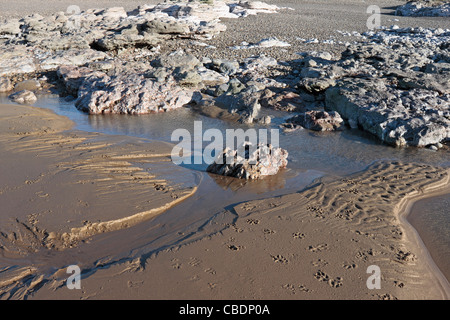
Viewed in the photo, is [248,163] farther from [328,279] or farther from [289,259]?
[328,279]

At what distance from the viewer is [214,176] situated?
24.2 feet

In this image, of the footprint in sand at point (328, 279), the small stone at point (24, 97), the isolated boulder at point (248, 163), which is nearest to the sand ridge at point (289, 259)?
the footprint in sand at point (328, 279)

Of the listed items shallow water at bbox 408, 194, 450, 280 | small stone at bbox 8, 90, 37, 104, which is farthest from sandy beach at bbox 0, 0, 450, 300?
small stone at bbox 8, 90, 37, 104

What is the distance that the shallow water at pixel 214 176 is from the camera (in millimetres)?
5215

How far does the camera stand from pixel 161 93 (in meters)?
12.2

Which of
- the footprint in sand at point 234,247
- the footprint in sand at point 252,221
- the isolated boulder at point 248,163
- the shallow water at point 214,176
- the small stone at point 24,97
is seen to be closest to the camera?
the footprint in sand at point 234,247

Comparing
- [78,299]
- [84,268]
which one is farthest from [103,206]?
[78,299]

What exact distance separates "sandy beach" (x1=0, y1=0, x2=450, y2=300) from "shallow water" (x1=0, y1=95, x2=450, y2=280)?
5 cm

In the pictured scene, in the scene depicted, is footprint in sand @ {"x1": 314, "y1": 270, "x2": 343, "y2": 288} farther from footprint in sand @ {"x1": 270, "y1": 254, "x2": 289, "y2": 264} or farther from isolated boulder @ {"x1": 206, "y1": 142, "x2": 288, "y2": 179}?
isolated boulder @ {"x1": 206, "y1": 142, "x2": 288, "y2": 179}

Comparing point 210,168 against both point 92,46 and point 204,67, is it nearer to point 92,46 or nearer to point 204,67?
point 204,67

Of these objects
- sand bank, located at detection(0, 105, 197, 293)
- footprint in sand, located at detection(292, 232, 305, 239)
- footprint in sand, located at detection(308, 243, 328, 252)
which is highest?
sand bank, located at detection(0, 105, 197, 293)

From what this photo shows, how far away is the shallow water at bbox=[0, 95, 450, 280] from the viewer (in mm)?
5215

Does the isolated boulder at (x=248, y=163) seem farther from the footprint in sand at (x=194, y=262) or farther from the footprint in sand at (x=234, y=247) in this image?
the footprint in sand at (x=194, y=262)

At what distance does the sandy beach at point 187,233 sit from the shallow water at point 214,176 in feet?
0.17
